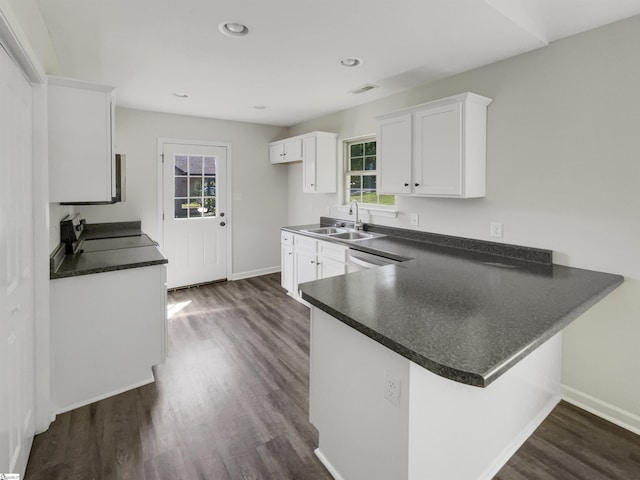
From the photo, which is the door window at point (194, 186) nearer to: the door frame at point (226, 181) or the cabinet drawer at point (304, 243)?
the door frame at point (226, 181)

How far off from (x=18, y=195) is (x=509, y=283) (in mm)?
2560

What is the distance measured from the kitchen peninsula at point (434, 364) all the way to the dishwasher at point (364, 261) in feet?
2.17

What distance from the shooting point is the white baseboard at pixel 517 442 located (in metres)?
1.67

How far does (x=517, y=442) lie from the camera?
187cm

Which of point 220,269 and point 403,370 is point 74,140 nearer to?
point 403,370

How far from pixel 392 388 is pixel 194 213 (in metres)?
4.33

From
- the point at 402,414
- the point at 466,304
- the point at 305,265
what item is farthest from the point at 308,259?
the point at 402,414

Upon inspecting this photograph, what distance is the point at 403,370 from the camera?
124cm

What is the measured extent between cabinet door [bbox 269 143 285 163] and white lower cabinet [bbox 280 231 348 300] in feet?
4.41

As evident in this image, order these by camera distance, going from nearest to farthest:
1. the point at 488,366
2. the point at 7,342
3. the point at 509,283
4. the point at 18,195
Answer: the point at 488,366
the point at 7,342
the point at 18,195
the point at 509,283

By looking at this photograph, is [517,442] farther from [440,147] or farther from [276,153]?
[276,153]

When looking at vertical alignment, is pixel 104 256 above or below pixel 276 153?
below

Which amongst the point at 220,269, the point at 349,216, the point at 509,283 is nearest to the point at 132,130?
the point at 220,269

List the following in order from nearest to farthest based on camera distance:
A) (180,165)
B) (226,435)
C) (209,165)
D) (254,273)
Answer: (226,435)
(180,165)
(209,165)
(254,273)
